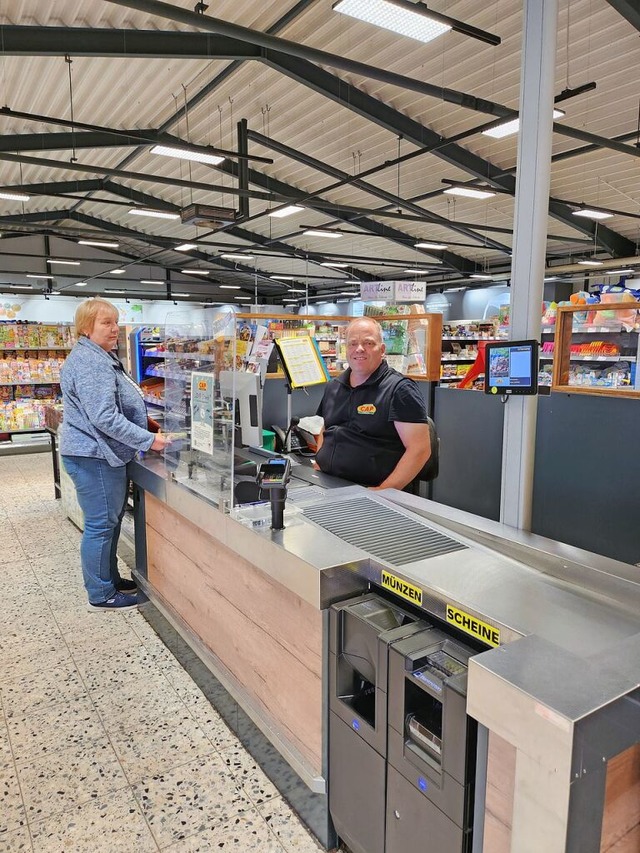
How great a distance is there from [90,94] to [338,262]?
10.8m

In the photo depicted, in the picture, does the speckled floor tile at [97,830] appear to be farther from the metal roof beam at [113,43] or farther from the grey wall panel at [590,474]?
the metal roof beam at [113,43]

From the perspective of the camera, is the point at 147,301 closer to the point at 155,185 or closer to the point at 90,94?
the point at 155,185

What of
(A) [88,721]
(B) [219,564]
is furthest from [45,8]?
(A) [88,721]

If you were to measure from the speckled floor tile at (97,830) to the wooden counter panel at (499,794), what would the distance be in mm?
1189

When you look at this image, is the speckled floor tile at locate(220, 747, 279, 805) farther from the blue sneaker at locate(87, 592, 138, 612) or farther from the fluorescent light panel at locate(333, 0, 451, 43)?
the fluorescent light panel at locate(333, 0, 451, 43)

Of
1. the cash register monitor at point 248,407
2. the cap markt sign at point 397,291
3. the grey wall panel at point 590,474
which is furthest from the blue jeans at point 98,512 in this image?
the cap markt sign at point 397,291

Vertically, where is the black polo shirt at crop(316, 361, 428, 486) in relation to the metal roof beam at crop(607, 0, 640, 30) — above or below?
below

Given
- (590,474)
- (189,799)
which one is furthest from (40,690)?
(590,474)

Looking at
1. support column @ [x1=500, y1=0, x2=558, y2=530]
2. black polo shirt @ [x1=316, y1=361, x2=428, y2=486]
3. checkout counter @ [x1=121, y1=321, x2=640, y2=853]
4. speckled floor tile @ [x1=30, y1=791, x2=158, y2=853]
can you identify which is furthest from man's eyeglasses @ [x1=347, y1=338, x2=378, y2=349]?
→ speckled floor tile @ [x1=30, y1=791, x2=158, y2=853]

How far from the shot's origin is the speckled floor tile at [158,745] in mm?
2189

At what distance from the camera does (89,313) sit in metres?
3.10

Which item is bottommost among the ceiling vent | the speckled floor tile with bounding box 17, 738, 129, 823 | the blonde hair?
the speckled floor tile with bounding box 17, 738, 129, 823

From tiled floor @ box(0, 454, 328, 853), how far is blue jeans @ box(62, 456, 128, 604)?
0.22m

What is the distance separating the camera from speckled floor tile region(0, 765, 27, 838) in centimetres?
192
